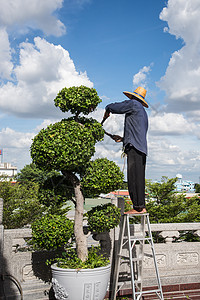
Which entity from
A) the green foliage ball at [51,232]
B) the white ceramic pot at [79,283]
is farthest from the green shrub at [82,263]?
the green foliage ball at [51,232]

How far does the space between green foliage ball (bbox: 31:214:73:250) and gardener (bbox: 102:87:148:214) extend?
829 millimetres

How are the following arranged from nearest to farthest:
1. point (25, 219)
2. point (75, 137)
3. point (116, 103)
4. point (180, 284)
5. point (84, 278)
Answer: point (84, 278) < point (75, 137) < point (116, 103) < point (180, 284) < point (25, 219)

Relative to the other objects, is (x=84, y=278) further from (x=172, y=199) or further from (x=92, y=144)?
(x=172, y=199)

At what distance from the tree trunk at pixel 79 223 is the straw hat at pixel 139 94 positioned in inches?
48.1

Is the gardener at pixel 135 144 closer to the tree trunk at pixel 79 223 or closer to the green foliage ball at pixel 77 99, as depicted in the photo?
the green foliage ball at pixel 77 99

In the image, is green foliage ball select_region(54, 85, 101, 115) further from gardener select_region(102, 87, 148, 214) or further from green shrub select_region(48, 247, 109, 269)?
green shrub select_region(48, 247, 109, 269)

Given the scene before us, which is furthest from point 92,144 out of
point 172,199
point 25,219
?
point 172,199

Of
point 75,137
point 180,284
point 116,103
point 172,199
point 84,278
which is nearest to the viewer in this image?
point 84,278

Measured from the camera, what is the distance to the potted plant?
3256 millimetres

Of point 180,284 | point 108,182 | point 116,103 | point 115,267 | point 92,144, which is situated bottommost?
point 180,284

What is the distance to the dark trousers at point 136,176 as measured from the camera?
359 centimetres

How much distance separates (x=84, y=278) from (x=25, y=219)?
16.6 feet

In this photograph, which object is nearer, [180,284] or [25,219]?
[180,284]

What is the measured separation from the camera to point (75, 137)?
11.3 feet
